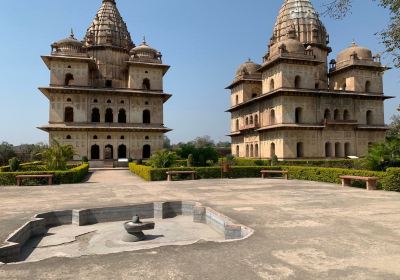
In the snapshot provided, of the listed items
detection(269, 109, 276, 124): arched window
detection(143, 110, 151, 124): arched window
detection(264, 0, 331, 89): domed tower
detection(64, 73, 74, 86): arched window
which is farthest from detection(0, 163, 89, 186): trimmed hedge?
detection(264, 0, 331, 89): domed tower

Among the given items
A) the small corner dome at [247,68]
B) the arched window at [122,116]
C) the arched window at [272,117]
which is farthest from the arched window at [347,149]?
the arched window at [122,116]

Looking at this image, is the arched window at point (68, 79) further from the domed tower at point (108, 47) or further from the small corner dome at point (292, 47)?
the small corner dome at point (292, 47)

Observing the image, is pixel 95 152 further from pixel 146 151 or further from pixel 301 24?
pixel 301 24

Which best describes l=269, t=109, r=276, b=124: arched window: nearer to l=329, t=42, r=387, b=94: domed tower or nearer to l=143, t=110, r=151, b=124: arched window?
l=329, t=42, r=387, b=94: domed tower

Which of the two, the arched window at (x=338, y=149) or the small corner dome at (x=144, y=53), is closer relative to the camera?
the arched window at (x=338, y=149)

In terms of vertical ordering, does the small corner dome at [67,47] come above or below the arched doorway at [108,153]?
above

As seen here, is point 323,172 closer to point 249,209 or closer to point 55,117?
point 249,209

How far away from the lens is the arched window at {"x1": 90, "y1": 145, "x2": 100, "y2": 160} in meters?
36.6

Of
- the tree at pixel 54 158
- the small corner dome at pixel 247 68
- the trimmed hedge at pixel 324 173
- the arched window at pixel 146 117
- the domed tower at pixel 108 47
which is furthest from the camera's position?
the small corner dome at pixel 247 68

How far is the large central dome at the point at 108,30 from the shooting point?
1639 inches

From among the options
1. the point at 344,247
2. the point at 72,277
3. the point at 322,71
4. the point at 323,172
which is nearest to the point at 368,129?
the point at 322,71

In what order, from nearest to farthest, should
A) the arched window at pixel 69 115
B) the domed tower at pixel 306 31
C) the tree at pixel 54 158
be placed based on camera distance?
the tree at pixel 54 158
the arched window at pixel 69 115
the domed tower at pixel 306 31

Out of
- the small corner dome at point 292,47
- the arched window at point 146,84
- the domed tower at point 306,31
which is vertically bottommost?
the arched window at point 146,84

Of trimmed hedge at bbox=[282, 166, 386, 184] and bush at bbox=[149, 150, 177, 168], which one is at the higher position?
bush at bbox=[149, 150, 177, 168]
